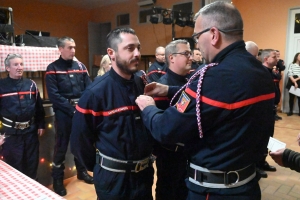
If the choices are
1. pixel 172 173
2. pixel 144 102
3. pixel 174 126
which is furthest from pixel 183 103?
pixel 172 173

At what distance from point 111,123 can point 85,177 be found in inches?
73.7

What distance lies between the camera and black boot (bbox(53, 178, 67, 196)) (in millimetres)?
2715

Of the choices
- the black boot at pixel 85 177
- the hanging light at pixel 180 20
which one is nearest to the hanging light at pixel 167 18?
the hanging light at pixel 180 20

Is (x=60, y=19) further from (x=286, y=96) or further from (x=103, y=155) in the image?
(x=103, y=155)

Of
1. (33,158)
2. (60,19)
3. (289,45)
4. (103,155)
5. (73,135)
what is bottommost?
(33,158)

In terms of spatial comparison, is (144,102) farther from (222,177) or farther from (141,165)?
(222,177)

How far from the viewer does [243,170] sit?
3.65ft

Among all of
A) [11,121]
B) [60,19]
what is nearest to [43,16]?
[60,19]

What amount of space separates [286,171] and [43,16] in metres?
9.09

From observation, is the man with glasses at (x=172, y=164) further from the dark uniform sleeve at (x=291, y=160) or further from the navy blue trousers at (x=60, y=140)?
the navy blue trousers at (x=60, y=140)

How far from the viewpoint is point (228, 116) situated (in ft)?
3.28

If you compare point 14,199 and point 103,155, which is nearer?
point 14,199

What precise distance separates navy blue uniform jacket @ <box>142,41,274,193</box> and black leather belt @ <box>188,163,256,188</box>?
0.03 m

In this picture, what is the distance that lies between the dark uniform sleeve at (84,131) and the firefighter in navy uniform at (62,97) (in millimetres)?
1266
